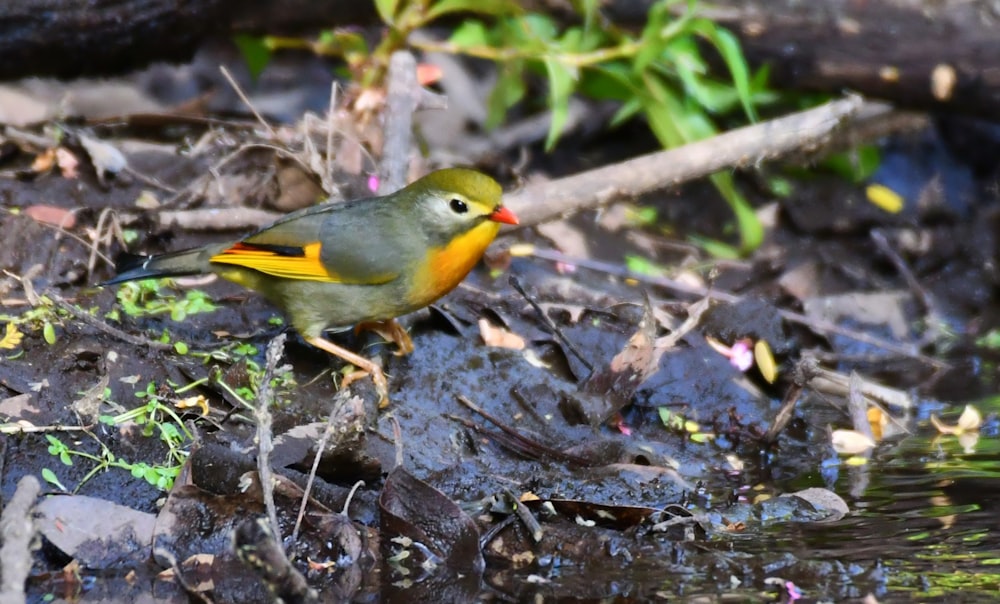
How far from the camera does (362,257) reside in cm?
506

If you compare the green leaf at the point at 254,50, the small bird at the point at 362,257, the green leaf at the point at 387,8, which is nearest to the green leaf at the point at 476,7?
the green leaf at the point at 387,8

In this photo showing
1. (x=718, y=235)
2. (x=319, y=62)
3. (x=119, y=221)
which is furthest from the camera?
(x=319, y=62)

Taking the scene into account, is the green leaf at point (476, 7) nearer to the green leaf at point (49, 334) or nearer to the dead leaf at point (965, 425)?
the green leaf at point (49, 334)

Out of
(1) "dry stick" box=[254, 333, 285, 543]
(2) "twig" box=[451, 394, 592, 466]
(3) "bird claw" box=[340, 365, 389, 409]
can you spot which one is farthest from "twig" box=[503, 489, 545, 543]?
(3) "bird claw" box=[340, 365, 389, 409]

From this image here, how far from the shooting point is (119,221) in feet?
19.4

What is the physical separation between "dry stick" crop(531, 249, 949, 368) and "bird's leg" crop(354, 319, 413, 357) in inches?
53.4

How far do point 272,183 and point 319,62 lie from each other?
3290mm

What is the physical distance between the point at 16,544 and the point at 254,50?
462cm

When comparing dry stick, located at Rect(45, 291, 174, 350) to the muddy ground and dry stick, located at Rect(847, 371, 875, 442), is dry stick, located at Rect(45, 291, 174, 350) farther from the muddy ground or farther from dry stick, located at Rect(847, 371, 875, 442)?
dry stick, located at Rect(847, 371, 875, 442)

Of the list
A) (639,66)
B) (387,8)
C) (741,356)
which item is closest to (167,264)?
(387,8)

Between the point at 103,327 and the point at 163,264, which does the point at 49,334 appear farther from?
the point at 163,264

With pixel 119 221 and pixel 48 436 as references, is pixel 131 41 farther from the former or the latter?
pixel 48 436

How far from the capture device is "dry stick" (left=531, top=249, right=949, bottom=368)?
21.2 ft

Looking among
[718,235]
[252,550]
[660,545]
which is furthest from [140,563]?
[718,235]
